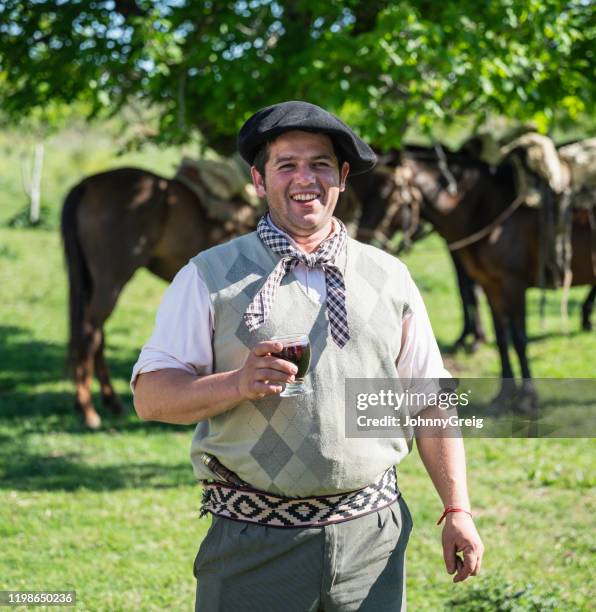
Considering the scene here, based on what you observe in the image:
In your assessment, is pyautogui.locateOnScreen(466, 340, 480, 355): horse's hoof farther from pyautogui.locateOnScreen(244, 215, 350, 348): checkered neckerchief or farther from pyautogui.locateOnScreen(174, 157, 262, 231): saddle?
pyautogui.locateOnScreen(244, 215, 350, 348): checkered neckerchief

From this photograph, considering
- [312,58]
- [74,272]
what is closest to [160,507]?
[74,272]

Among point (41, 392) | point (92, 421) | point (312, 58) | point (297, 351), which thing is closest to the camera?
point (297, 351)

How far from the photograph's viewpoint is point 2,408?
7.29 m

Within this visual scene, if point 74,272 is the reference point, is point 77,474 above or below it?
below

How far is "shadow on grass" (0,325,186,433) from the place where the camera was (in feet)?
22.6

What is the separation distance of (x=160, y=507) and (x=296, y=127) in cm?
358

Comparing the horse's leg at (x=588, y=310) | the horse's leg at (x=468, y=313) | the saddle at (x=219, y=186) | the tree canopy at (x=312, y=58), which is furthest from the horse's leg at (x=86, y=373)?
the horse's leg at (x=588, y=310)

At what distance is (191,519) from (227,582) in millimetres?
2978

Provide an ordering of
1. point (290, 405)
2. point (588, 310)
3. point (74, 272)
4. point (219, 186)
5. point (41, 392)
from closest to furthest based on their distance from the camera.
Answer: point (290, 405)
point (74, 272)
point (219, 186)
point (41, 392)
point (588, 310)

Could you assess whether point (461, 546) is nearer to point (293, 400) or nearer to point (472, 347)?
point (293, 400)

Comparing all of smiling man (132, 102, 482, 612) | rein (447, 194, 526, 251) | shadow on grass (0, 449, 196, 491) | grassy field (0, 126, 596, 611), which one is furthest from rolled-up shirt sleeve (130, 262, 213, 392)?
rein (447, 194, 526, 251)

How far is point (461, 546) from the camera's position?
2154 mm

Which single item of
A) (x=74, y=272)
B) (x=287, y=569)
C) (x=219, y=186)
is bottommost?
(x=287, y=569)

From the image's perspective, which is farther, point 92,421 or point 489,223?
point 489,223
